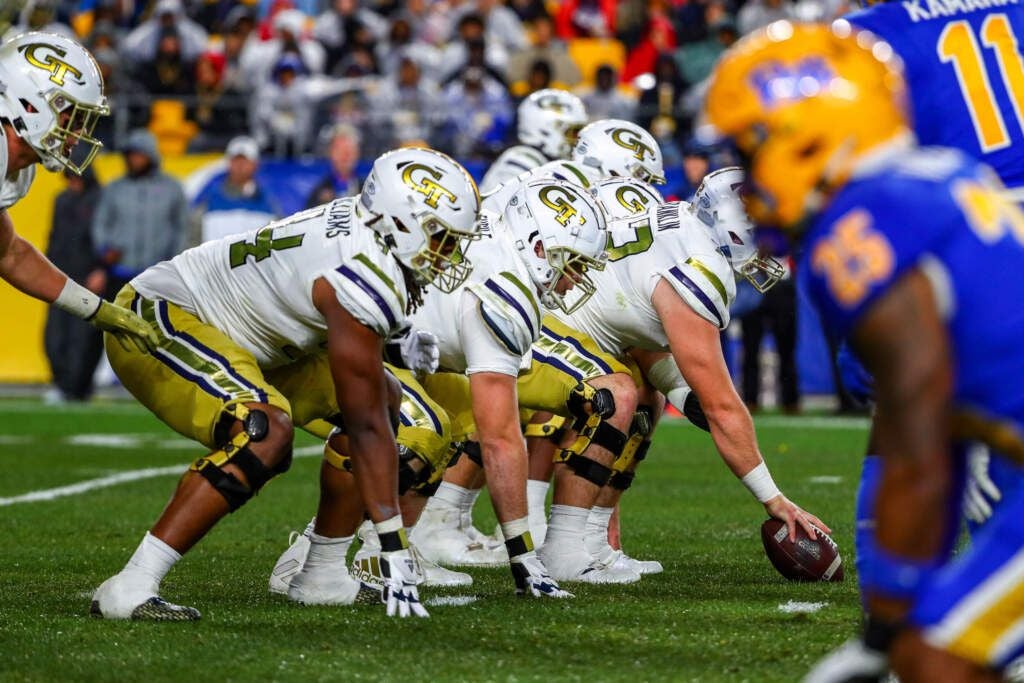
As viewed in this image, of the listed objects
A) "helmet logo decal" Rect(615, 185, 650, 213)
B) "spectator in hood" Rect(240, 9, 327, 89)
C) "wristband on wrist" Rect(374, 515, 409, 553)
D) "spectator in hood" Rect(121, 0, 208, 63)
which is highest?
"spectator in hood" Rect(121, 0, 208, 63)

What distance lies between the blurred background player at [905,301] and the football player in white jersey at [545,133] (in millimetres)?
5471

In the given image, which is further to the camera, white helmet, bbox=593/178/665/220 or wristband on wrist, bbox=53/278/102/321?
white helmet, bbox=593/178/665/220

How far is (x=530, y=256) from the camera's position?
18.5 ft

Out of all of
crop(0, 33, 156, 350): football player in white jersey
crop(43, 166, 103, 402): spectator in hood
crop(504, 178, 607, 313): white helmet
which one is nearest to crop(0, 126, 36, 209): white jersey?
crop(0, 33, 156, 350): football player in white jersey

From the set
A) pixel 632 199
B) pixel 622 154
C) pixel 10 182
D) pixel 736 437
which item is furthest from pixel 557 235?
pixel 10 182

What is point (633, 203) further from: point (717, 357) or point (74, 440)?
point (74, 440)

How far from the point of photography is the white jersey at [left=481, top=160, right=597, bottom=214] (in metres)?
6.48

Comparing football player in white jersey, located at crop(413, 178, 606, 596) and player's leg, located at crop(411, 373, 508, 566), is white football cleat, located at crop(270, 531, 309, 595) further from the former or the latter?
player's leg, located at crop(411, 373, 508, 566)

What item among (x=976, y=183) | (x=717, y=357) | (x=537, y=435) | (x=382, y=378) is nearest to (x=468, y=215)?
(x=382, y=378)

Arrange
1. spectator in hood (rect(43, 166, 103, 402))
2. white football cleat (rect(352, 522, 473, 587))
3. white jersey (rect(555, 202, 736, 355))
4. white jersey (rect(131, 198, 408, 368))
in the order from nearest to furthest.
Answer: white jersey (rect(131, 198, 408, 368)) → white football cleat (rect(352, 522, 473, 587)) → white jersey (rect(555, 202, 736, 355)) → spectator in hood (rect(43, 166, 103, 402))

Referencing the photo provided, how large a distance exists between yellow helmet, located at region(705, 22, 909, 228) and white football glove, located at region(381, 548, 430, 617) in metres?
2.12

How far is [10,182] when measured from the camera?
5020 mm

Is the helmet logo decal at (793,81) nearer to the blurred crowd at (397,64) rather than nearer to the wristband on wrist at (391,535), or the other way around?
the wristband on wrist at (391,535)

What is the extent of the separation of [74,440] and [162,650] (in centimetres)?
702
